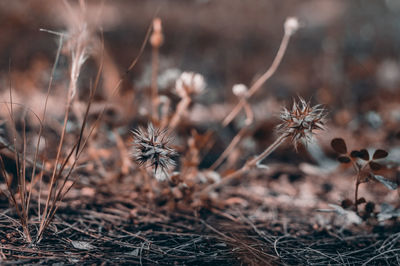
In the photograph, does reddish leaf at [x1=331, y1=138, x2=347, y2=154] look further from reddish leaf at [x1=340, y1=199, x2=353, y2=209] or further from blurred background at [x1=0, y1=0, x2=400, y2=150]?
blurred background at [x1=0, y1=0, x2=400, y2=150]

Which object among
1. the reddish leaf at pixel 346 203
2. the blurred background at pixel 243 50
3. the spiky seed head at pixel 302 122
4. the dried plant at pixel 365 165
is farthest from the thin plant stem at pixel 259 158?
the blurred background at pixel 243 50

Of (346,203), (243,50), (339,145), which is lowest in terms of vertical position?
(346,203)

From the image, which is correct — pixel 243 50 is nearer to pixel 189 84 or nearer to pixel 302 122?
pixel 189 84

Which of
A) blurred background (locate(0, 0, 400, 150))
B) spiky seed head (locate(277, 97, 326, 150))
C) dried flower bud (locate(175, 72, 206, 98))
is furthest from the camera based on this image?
blurred background (locate(0, 0, 400, 150))

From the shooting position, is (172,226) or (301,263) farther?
(172,226)

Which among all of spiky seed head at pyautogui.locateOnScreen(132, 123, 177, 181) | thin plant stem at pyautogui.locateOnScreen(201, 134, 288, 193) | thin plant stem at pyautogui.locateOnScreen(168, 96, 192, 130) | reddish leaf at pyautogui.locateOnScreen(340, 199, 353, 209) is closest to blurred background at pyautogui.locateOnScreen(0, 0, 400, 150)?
thin plant stem at pyautogui.locateOnScreen(168, 96, 192, 130)

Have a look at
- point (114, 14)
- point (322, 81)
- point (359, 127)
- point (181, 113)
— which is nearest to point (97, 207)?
point (181, 113)

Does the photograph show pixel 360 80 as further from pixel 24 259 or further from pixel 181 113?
pixel 24 259

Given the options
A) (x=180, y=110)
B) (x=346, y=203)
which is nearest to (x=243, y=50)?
(x=180, y=110)

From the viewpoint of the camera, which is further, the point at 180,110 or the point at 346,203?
the point at 180,110

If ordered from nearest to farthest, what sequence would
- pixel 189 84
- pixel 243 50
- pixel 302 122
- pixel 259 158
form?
pixel 302 122, pixel 259 158, pixel 189 84, pixel 243 50

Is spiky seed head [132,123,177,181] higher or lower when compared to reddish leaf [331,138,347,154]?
lower
